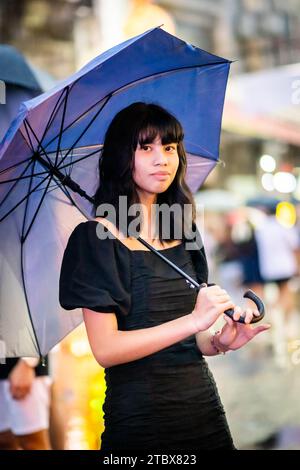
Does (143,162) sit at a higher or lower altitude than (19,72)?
lower

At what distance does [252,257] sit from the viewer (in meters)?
9.32

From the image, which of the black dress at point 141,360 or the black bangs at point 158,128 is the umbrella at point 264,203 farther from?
the black dress at point 141,360

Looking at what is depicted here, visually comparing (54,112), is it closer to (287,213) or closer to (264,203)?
(287,213)

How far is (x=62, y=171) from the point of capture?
2.78 metres

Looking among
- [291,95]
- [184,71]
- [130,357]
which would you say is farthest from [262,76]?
[130,357]

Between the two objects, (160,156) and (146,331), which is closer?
(146,331)

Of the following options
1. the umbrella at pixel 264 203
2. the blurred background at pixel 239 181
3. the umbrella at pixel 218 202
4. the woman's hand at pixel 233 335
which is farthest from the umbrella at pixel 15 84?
the umbrella at pixel 218 202

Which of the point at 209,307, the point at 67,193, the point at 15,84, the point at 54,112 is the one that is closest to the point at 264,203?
the point at 15,84

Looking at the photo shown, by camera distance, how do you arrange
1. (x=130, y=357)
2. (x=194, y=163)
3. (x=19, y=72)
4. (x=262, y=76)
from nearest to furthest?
(x=130, y=357) → (x=194, y=163) → (x=19, y=72) → (x=262, y=76)

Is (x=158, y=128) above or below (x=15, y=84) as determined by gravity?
below

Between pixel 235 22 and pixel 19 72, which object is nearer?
pixel 19 72

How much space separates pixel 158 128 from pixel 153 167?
0.12 meters

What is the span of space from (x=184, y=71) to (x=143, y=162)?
598 millimetres

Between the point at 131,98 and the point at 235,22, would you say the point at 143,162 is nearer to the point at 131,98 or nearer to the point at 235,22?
the point at 131,98
